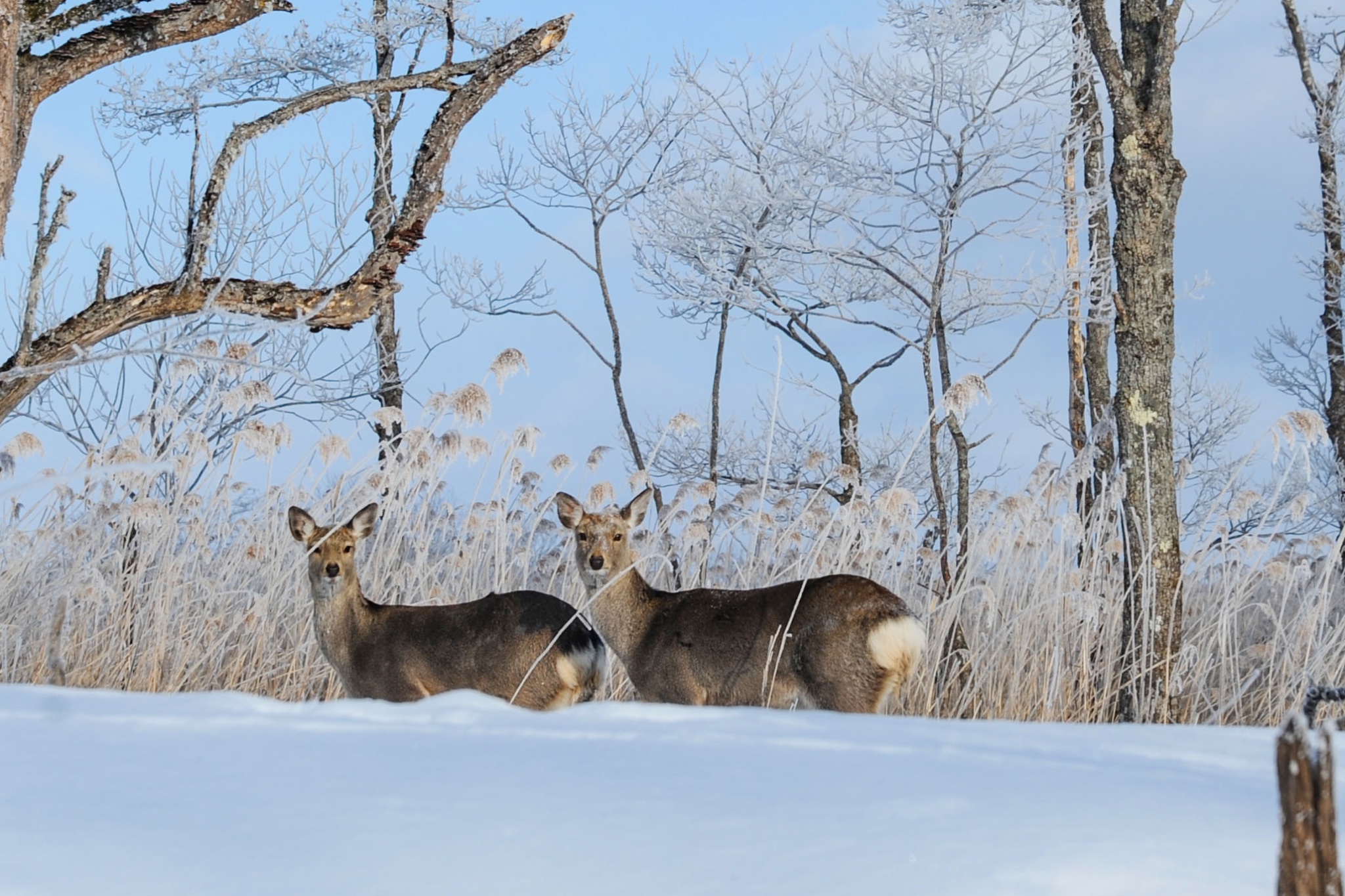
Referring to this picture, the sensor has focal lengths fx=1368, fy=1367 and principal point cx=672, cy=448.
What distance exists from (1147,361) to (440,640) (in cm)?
324

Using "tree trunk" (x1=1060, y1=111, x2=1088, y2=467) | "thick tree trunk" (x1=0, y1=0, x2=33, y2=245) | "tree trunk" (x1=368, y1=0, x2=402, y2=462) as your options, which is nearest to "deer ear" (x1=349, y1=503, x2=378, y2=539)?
"thick tree trunk" (x1=0, y1=0, x2=33, y2=245)

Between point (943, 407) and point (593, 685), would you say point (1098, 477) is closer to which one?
point (943, 407)

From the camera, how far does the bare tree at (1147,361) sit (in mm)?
5824

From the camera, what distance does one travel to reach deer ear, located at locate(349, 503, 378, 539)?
5820mm

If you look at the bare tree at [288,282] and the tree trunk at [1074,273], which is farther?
the tree trunk at [1074,273]

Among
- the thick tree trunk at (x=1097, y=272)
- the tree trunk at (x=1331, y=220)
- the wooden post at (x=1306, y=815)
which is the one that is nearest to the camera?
the wooden post at (x=1306, y=815)

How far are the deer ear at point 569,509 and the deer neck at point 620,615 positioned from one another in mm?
309

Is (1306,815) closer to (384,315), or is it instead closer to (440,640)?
(440,640)

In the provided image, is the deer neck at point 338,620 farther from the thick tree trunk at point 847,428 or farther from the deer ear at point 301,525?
the thick tree trunk at point 847,428

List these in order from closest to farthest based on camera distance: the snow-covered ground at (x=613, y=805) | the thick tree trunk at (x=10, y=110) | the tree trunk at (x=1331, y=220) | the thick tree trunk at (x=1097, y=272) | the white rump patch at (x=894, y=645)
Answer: the snow-covered ground at (x=613, y=805) → the thick tree trunk at (x=10, y=110) → the white rump patch at (x=894, y=645) → the thick tree trunk at (x=1097, y=272) → the tree trunk at (x=1331, y=220)

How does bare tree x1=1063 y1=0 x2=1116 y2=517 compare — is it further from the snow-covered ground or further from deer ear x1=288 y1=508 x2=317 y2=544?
the snow-covered ground

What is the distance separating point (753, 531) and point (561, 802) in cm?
524

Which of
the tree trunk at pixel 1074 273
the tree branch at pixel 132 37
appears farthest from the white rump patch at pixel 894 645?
the tree trunk at pixel 1074 273

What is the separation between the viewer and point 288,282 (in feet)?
15.3
